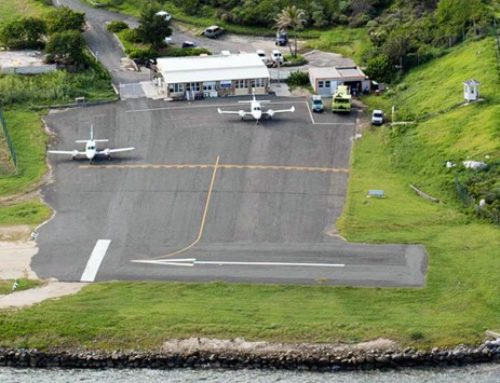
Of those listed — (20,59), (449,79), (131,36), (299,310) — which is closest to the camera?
(299,310)

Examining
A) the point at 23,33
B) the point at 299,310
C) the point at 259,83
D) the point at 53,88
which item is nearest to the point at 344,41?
the point at 259,83

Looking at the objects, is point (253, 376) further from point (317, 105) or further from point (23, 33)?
point (23, 33)

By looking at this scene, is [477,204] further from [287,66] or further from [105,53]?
[105,53]

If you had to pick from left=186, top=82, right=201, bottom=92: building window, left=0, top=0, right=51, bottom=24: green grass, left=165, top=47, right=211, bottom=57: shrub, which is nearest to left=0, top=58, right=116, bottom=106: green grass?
left=186, top=82, right=201, bottom=92: building window

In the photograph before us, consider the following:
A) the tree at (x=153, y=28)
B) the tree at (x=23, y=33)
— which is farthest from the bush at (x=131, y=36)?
the tree at (x=23, y=33)

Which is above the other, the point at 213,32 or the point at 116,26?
the point at 116,26

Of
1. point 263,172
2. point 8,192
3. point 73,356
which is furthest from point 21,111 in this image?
point 73,356

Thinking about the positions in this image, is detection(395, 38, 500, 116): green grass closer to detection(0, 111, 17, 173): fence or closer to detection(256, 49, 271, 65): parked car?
detection(256, 49, 271, 65): parked car
